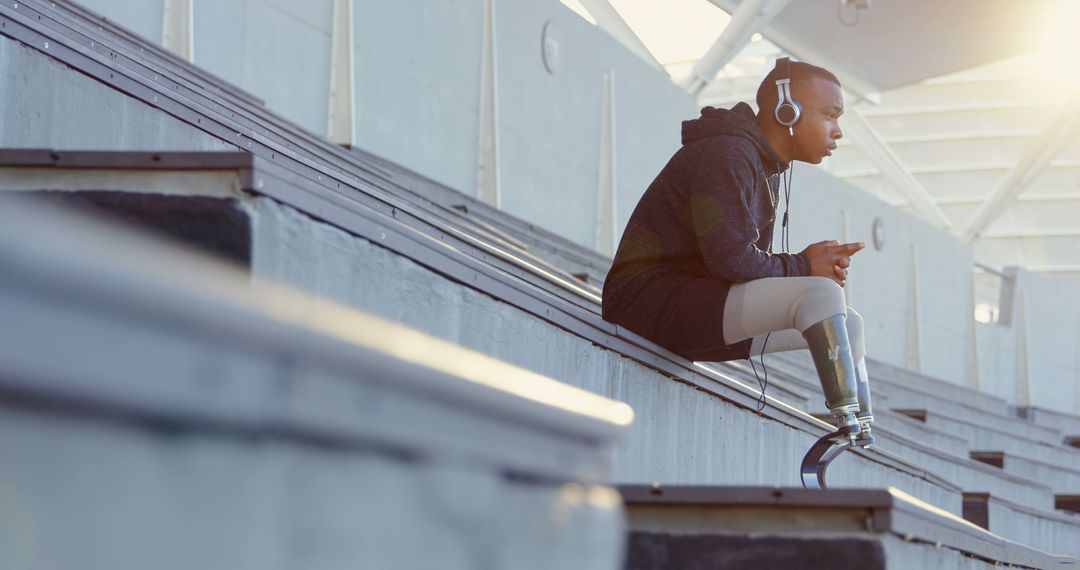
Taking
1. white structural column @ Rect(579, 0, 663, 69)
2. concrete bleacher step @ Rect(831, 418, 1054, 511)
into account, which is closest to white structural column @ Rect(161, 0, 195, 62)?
concrete bleacher step @ Rect(831, 418, 1054, 511)

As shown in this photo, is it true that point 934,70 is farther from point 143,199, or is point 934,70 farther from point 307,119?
point 143,199

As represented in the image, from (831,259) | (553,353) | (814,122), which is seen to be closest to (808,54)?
(814,122)

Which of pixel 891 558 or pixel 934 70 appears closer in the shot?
pixel 891 558

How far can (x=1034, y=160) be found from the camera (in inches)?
883

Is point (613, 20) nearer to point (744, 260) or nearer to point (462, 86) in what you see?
point (462, 86)

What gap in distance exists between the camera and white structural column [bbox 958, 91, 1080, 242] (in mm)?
21891

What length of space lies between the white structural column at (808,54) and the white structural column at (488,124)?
6.06 meters

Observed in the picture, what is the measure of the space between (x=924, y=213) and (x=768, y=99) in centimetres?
2010

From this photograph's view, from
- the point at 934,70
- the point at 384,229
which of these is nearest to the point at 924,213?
the point at 934,70

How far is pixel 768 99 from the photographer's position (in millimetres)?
3844

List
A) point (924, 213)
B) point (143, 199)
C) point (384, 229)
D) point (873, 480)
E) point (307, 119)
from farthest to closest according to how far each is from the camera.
Answer: 1. point (924, 213)
2. point (307, 119)
3. point (873, 480)
4. point (384, 229)
5. point (143, 199)

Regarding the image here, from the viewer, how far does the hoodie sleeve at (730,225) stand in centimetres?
348

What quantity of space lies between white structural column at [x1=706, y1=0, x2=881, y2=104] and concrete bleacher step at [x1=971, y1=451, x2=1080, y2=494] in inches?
263

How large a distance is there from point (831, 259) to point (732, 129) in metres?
0.46
